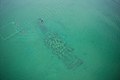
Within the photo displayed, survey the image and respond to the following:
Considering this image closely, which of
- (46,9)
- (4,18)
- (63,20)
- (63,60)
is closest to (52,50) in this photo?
(63,60)

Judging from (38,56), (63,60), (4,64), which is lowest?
(4,64)

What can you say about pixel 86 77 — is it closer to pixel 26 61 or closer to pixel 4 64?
pixel 26 61

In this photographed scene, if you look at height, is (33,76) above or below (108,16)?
below

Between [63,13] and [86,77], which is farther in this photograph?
[63,13]
